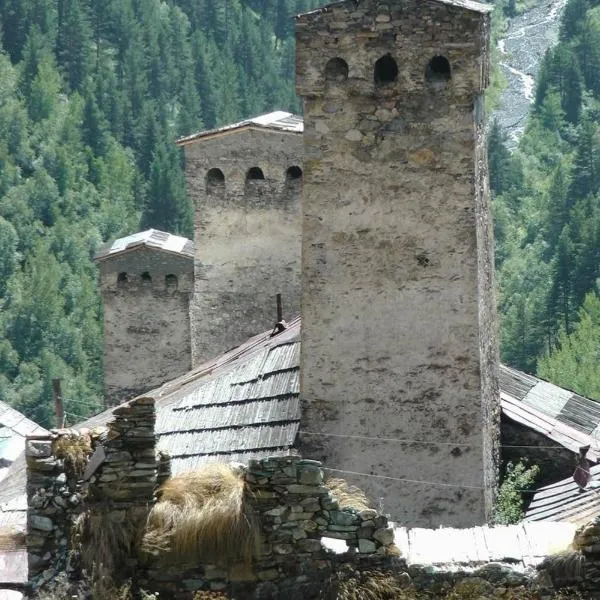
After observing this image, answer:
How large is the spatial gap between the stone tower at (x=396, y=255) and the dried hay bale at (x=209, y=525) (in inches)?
196

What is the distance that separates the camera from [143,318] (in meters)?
29.6

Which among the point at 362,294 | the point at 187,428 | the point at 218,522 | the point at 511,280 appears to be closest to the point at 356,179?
the point at 362,294

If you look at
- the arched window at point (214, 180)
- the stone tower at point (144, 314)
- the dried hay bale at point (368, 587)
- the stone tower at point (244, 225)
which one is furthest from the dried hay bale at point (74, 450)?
the stone tower at point (144, 314)

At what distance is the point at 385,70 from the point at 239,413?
2933mm

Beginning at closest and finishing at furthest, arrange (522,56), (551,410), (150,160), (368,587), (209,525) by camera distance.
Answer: (368,587) → (209,525) → (551,410) → (150,160) → (522,56)

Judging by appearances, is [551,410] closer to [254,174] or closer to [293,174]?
[293,174]

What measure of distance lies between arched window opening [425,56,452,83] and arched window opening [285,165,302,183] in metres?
8.02

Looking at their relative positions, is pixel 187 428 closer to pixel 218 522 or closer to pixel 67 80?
pixel 218 522

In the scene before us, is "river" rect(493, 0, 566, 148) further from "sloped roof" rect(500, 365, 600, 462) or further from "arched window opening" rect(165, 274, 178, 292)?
"sloped roof" rect(500, 365, 600, 462)

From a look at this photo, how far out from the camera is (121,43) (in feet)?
453

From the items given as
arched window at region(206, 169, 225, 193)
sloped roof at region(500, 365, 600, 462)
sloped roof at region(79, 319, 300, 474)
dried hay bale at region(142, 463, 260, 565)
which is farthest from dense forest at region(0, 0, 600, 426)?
dried hay bale at region(142, 463, 260, 565)

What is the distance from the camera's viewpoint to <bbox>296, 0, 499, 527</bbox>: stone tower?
16.8 metres

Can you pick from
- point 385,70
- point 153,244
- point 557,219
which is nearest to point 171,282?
point 153,244

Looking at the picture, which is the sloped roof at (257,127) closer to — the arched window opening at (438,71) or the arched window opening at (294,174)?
the arched window opening at (294,174)
